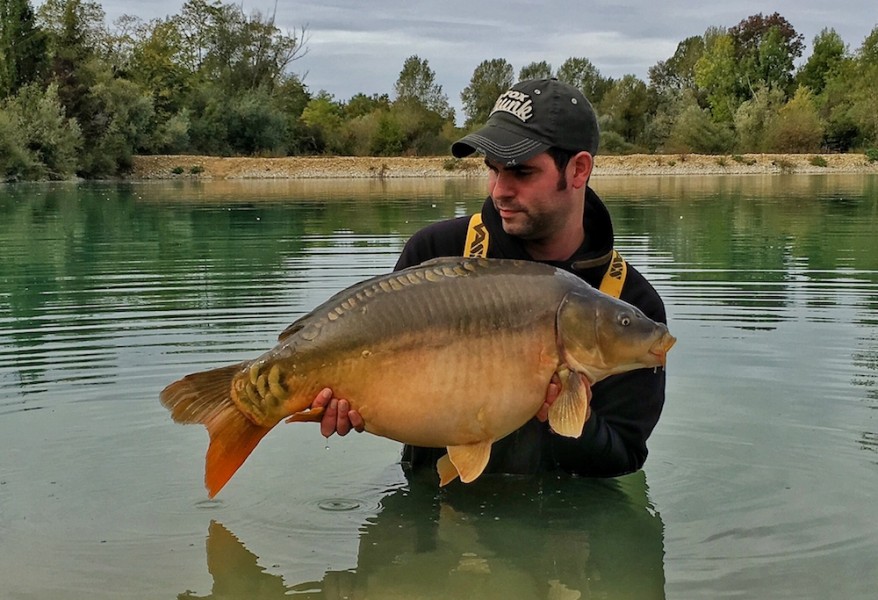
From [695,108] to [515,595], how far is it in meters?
69.7

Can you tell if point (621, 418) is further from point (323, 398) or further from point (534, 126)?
point (323, 398)

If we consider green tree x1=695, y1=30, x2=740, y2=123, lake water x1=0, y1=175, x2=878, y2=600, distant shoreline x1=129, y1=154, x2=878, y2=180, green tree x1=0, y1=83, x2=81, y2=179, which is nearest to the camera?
lake water x1=0, y1=175, x2=878, y2=600

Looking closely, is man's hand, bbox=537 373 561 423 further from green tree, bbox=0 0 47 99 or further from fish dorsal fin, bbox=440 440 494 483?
green tree, bbox=0 0 47 99

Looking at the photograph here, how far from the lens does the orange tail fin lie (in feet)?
12.0

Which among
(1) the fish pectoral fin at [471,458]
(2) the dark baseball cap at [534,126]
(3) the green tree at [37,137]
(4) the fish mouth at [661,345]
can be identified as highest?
(3) the green tree at [37,137]

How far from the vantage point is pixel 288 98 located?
2832 inches

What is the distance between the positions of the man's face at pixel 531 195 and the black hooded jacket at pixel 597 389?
0.21m

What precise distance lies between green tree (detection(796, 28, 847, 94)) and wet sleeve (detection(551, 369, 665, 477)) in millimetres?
88586

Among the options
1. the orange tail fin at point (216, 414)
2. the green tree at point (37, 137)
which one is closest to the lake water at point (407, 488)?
the orange tail fin at point (216, 414)

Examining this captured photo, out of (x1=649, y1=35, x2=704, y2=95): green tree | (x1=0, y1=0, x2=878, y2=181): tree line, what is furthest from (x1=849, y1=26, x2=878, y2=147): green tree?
(x1=649, y1=35, x2=704, y2=95): green tree

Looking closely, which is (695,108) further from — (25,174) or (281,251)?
(281,251)

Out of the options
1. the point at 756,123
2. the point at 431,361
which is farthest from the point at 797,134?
the point at 431,361

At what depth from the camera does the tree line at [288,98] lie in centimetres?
5284

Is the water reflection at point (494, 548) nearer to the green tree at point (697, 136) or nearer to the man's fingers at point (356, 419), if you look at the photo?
the man's fingers at point (356, 419)
